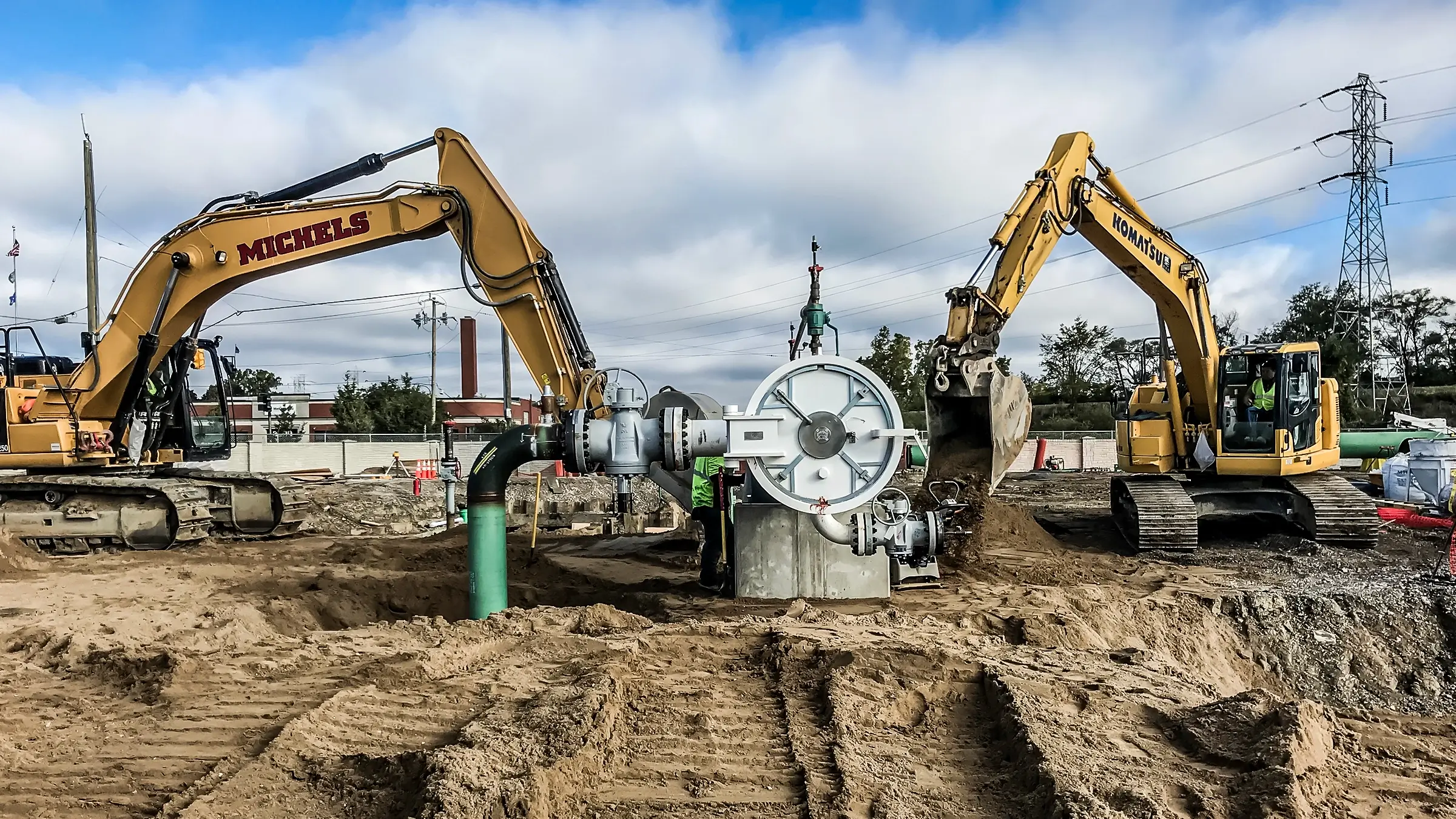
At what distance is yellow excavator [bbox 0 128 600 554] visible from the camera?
358 inches

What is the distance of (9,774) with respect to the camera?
397cm

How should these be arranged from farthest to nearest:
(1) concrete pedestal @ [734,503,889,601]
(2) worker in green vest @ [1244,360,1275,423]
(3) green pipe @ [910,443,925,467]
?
(2) worker in green vest @ [1244,360,1275,423]
(1) concrete pedestal @ [734,503,889,601]
(3) green pipe @ [910,443,925,467]

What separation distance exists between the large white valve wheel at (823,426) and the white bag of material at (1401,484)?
11.3 m

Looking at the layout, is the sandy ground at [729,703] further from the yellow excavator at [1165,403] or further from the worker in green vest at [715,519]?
the yellow excavator at [1165,403]

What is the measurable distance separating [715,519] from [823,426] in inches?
102

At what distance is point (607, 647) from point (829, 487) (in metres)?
1.78

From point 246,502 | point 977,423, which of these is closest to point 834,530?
point 977,423

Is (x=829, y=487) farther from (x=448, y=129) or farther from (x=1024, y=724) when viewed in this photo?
(x=448, y=129)

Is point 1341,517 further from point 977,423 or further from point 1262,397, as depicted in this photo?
point 977,423

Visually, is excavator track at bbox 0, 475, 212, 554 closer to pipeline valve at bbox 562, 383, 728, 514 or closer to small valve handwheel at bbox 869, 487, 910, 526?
pipeline valve at bbox 562, 383, 728, 514

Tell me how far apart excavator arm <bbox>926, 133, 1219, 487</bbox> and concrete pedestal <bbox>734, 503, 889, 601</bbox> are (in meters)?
2.19

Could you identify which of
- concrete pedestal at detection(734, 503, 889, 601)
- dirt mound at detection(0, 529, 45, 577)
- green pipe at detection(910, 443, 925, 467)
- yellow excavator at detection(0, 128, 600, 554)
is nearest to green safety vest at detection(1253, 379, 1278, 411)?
→ green pipe at detection(910, 443, 925, 467)

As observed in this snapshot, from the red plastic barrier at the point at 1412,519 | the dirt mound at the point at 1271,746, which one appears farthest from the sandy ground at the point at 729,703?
the red plastic barrier at the point at 1412,519

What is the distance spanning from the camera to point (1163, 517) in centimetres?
1045
